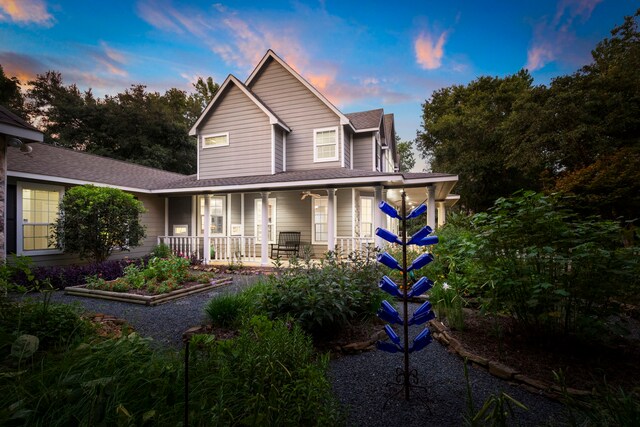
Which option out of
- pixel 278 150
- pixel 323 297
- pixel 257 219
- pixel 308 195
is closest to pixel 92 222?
pixel 257 219

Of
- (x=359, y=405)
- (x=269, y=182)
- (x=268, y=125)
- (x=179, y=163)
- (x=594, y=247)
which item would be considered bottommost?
(x=359, y=405)

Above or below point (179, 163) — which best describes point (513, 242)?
below

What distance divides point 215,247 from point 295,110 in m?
6.33

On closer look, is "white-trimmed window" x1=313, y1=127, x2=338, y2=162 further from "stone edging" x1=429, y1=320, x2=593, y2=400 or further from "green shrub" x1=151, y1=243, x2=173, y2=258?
"stone edging" x1=429, y1=320, x2=593, y2=400

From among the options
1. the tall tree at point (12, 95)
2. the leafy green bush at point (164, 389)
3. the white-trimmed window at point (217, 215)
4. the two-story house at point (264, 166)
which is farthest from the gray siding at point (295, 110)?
the tall tree at point (12, 95)

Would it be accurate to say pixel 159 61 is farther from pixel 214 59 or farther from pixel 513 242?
pixel 513 242

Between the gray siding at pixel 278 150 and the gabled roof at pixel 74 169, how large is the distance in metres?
4.76

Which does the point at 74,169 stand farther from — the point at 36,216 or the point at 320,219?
the point at 320,219

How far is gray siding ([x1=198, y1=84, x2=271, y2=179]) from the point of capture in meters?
10.9

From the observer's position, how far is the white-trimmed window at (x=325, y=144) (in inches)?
432

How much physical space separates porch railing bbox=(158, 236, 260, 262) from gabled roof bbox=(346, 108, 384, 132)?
656 cm

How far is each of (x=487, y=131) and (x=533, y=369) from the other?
73.8 feet

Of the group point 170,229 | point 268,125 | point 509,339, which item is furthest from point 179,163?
point 509,339

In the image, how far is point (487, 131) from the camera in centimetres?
2102
